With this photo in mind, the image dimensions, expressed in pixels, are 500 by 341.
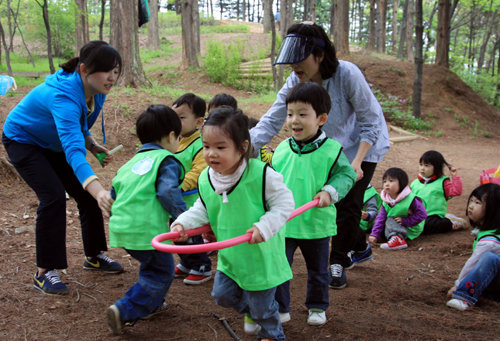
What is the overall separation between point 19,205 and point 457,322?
5.18 metres

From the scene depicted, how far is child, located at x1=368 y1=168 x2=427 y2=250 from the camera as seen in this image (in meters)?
5.46

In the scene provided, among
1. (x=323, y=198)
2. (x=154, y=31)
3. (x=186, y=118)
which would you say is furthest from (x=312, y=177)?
(x=154, y=31)

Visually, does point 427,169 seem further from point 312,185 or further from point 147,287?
point 147,287

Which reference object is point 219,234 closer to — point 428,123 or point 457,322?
point 457,322

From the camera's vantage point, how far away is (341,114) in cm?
333

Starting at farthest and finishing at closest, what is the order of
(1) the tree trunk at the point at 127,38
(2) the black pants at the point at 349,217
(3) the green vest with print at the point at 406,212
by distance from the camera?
(1) the tree trunk at the point at 127,38, (3) the green vest with print at the point at 406,212, (2) the black pants at the point at 349,217

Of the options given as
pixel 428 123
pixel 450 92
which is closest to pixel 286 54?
pixel 428 123

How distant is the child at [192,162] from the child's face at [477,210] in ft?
7.70

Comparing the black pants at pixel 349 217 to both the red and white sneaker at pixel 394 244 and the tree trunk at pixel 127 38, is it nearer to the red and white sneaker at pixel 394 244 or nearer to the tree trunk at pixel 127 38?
the red and white sneaker at pixel 394 244

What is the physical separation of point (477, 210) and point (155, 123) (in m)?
2.80

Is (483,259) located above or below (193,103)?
below

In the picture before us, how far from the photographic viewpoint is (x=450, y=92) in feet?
52.9

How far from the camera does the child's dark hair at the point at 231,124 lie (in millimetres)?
2193

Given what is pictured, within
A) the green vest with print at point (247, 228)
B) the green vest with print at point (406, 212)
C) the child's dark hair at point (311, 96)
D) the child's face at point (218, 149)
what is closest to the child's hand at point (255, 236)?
the green vest with print at point (247, 228)
